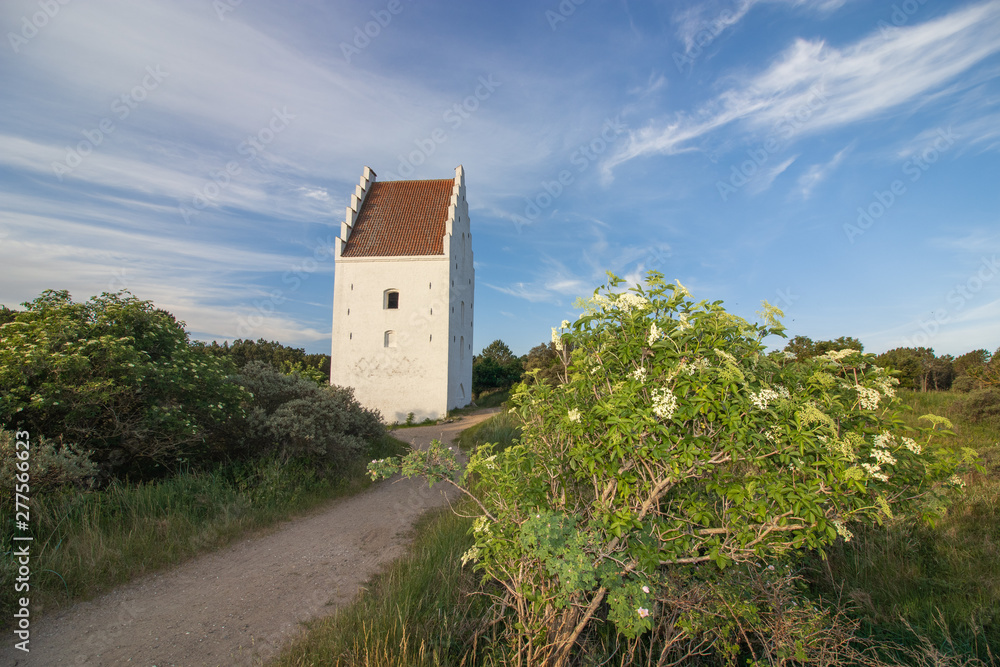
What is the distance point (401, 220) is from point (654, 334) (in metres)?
22.6

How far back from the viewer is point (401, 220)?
77.9 feet

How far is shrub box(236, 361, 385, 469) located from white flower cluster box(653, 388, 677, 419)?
8127 mm

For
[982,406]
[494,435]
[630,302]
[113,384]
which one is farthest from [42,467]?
[982,406]

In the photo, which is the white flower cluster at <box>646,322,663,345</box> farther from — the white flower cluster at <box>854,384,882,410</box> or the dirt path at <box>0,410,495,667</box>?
the dirt path at <box>0,410,495,667</box>

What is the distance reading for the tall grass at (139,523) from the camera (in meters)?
5.03

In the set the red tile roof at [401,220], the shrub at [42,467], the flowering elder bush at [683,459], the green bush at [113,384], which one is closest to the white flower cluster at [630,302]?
the flowering elder bush at [683,459]

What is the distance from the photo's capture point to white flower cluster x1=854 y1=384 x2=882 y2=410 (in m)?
2.79

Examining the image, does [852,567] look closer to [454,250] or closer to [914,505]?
[914,505]

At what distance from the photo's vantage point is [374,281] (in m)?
22.4

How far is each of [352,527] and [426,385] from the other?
1468 cm

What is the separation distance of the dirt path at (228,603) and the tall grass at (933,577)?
475cm

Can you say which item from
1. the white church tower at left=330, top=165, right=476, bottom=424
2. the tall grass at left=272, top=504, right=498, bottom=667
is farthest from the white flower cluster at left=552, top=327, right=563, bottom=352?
the white church tower at left=330, top=165, right=476, bottom=424

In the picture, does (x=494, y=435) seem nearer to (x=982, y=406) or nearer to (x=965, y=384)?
(x=982, y=406)

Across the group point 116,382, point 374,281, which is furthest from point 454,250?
point 116,382
